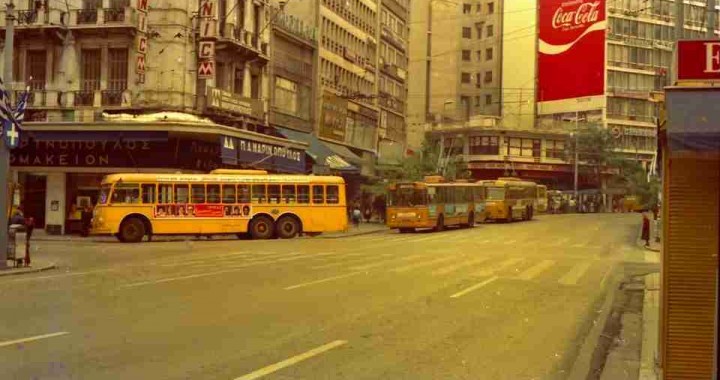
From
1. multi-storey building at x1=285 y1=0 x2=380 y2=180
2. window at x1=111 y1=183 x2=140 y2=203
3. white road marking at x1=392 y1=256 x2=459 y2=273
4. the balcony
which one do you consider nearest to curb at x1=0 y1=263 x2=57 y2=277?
white road marking at x1=392 y1=256 x2=459 y2=273

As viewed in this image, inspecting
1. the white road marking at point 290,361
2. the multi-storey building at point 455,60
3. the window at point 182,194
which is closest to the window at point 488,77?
the multi-storey building at point 455,60

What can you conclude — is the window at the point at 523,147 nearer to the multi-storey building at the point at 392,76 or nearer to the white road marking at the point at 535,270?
the multi-storey building at the point at 392,76

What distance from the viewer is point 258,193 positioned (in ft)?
120

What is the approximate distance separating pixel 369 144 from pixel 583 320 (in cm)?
5650

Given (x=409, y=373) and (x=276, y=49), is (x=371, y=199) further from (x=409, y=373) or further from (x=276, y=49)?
(x=409, y=373)

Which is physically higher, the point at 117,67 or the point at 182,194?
the point at 117,67

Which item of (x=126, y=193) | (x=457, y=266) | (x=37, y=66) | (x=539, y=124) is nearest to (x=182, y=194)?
(x=126, y=193)

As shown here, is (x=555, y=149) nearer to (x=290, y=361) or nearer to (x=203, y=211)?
(x=203, y=211)

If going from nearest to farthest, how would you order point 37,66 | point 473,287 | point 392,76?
point 473,287 < point 37,66 < point 392,76

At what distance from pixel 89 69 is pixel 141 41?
12.8 feet

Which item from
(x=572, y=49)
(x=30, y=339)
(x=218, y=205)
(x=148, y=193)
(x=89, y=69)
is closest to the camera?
(x=30, y=339)

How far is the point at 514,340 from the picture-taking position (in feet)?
35.5

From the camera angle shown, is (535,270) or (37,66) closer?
(535,270)

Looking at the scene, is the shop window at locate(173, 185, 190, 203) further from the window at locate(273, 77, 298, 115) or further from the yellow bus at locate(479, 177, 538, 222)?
the yellow bus at locate(479, 177, 538, 222)
